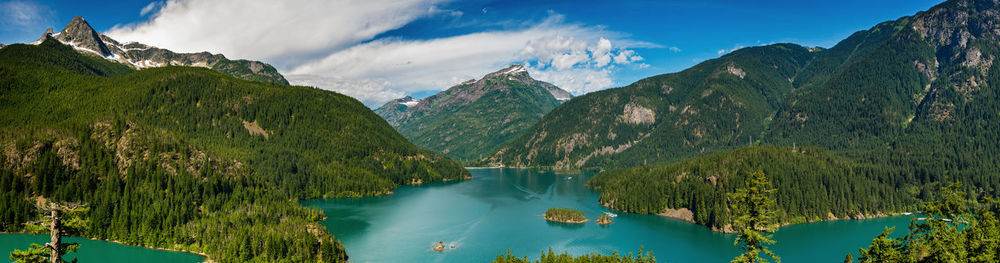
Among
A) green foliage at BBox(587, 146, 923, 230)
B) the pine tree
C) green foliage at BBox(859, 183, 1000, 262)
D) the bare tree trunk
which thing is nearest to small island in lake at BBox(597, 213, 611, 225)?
green foliage at BBox(587, 146, 923, 230)

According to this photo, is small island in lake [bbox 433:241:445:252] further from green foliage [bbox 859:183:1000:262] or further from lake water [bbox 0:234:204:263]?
green foliage [bbox 859:183:1000:262]

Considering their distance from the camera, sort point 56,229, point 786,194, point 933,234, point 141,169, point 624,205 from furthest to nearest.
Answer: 1. point 624,205
2. point 786,194
3. point 141,169
4. point 933,234
5. point 56,229

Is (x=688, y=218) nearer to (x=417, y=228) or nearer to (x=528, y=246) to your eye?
(x=528, y=246)

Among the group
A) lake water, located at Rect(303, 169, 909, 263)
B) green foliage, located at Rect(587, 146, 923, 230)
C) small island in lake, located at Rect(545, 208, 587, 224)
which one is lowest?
lake water, located at Rect(303, 169, 909, 263)

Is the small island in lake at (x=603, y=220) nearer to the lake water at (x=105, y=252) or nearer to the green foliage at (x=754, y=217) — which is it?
the lake water at (x=105, y=252)

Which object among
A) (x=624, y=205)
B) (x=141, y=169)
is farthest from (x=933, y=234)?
(x=141, y=169)

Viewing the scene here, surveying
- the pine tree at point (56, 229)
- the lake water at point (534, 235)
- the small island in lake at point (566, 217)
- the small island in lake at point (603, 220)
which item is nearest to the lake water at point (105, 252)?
the lake water at point (534, 235)
